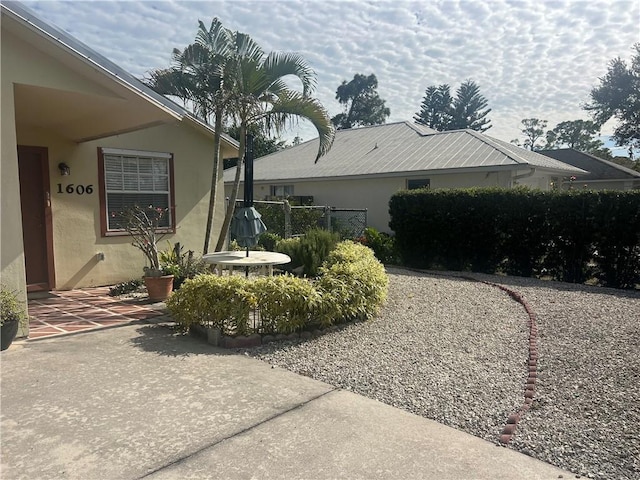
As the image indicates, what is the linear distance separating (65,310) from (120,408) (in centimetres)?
364

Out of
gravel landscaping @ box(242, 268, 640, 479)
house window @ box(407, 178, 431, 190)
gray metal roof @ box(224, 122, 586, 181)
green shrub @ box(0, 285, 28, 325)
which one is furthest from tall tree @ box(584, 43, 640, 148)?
green shrub @ box(0, 285, 28, 325)

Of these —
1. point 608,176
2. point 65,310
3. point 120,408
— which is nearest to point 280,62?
point 65,310

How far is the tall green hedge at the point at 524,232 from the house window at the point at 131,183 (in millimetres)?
5696

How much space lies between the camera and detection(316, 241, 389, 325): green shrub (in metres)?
5.61

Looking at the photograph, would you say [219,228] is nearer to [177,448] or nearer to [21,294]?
[21,294]

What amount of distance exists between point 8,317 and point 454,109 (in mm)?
61936

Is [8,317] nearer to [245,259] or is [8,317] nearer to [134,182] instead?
[245,259]

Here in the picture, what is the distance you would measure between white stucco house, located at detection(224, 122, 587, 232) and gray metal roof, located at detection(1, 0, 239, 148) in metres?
10.3

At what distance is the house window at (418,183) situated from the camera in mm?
15234

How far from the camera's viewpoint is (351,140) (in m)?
21.2

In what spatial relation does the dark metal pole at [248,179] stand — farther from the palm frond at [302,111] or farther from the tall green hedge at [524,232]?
the tall green hedge at [524,232]

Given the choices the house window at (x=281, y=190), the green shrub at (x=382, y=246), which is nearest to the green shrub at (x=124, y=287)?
the green shrub at (x=382, y=246)

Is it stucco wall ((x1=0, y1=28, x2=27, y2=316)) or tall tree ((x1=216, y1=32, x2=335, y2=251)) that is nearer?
stucco wall ((x1=0, y1=28, x2=27, y2=316))

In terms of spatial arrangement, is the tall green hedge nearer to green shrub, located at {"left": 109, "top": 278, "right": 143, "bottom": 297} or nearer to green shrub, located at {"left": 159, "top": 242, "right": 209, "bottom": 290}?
green shrub, located at {"left": 159, "top": 242, "right": 209, "bottom": 290}
